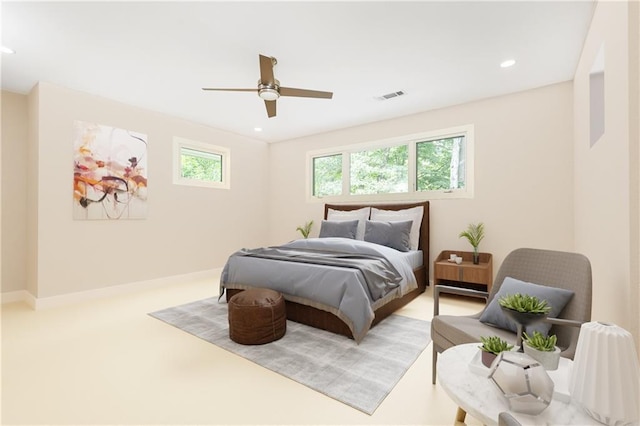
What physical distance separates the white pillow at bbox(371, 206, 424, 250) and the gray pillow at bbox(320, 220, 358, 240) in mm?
369

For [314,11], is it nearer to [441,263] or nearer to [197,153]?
[441,263]

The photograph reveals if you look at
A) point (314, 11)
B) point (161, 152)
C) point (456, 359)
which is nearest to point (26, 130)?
point (161, 152)

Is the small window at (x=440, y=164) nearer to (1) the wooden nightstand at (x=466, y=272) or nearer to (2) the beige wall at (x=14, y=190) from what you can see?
(1) the wooden nightstand at (x=466, y=272)

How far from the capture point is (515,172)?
3.67 m

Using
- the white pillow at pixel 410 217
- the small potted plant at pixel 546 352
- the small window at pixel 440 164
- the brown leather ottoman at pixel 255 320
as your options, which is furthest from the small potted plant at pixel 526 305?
the small window at pixel 440 164

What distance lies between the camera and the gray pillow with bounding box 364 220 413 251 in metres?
4.02

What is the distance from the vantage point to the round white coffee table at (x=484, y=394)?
0.85 metres

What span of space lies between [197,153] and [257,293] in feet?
11.1

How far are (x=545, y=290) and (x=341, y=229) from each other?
10.1ft

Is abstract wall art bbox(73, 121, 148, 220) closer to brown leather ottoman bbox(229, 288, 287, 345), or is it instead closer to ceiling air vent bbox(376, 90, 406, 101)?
brown leather ottoman bbox(229, 288, 287, 345)

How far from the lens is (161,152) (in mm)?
4480

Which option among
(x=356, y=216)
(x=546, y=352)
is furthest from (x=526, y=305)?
(x=356, y=216)

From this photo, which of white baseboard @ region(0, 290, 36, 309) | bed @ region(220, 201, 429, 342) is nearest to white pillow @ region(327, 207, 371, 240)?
bed @ region(220, 201, 429, 342)

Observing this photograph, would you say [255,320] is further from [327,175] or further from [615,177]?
[327,175]
